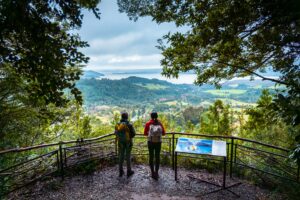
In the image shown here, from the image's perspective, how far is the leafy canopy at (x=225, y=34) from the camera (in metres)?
3.12

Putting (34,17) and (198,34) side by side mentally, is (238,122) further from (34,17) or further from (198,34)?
(34,17)

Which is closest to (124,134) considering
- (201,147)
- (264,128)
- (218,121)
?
(201,147)

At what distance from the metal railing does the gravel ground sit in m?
0.30

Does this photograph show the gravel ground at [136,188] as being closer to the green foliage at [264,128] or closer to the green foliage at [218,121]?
the green foliage at [264,128]

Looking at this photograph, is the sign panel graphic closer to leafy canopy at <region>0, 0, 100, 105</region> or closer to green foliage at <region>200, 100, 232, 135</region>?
green foliage at <region>200, 100, 232, 135</region>

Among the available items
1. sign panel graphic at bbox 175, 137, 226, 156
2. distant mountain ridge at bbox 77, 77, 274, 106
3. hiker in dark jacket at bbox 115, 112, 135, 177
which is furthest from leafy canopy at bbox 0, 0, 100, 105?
distant mountain ridge at bbox 77, 77, 274, 106

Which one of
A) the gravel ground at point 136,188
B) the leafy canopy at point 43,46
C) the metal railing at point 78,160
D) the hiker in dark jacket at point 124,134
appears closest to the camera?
the leafy canopy at point 43,46

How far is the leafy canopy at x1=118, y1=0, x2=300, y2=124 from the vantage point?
123 inches

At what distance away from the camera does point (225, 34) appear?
10.7 ft

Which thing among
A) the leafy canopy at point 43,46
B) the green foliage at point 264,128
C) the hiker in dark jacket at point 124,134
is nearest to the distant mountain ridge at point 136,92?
the green foliage at point 264,128

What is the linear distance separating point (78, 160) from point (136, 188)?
1.84 metres

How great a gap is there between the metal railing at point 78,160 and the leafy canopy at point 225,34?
190cm

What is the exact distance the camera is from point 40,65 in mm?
1901

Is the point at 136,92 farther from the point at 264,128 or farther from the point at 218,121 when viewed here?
the point at 264,128
